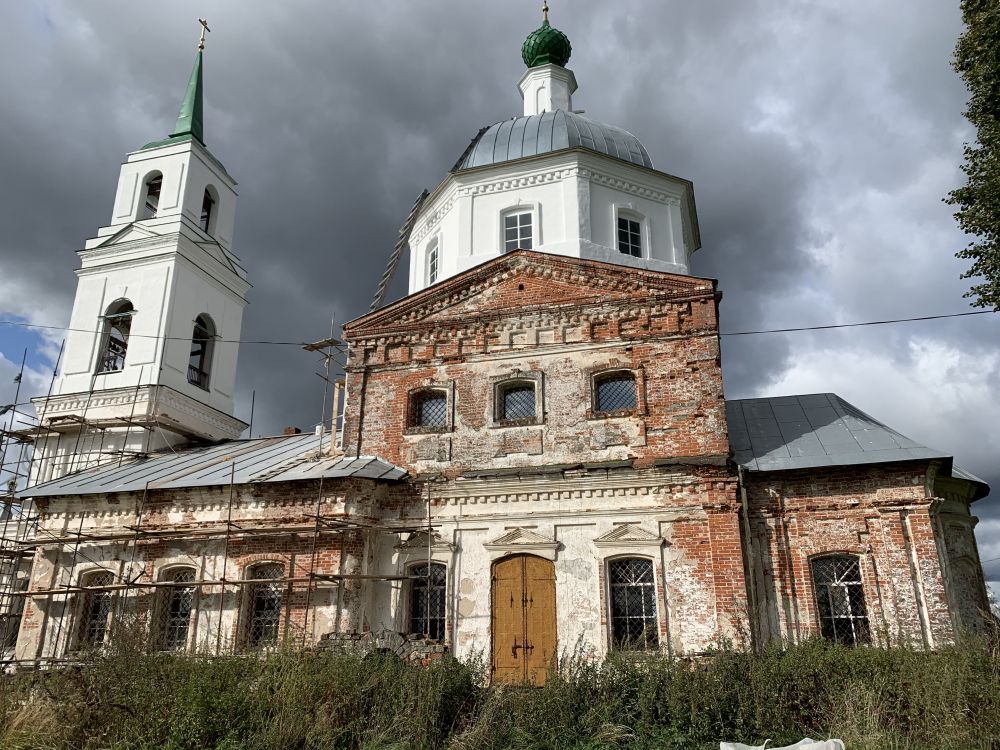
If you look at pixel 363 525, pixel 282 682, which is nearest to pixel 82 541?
pixel 363 525

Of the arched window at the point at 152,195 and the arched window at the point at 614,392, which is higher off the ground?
the arched window at the point at 152,195

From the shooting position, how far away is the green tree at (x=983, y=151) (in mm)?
12242

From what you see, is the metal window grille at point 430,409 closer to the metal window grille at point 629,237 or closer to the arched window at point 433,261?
the arched window at point 433,261

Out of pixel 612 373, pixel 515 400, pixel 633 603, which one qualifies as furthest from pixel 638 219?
pixel 633 603

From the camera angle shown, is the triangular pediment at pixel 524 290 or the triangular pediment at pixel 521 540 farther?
the triangular pediment at pixel 524 290

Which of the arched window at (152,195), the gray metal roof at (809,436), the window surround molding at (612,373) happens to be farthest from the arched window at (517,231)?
the arched window at (152,195)

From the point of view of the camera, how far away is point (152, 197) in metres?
24.3

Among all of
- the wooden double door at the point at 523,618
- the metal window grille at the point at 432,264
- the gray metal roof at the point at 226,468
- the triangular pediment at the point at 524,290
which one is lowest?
the wooden double door at the point at 523,618

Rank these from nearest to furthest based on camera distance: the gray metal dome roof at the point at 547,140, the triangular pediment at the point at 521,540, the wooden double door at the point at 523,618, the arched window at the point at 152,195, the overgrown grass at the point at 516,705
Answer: the overgrown grass at the point at 516,705 → the wooden double door at the point at 523,618 → the triangular pediment at the point at 521,540 → the gray metal dome roof at the point at 547,140 → the arched window at the point at 152,195

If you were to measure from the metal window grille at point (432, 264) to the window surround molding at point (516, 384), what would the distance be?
455cm

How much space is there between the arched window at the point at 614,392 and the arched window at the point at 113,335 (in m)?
13.7

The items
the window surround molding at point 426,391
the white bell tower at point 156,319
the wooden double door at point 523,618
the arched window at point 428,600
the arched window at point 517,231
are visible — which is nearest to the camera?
the wooden double door at point 523,618

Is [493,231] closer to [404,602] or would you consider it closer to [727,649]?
[404,602]

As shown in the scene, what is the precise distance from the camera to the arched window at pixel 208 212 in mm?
24239
